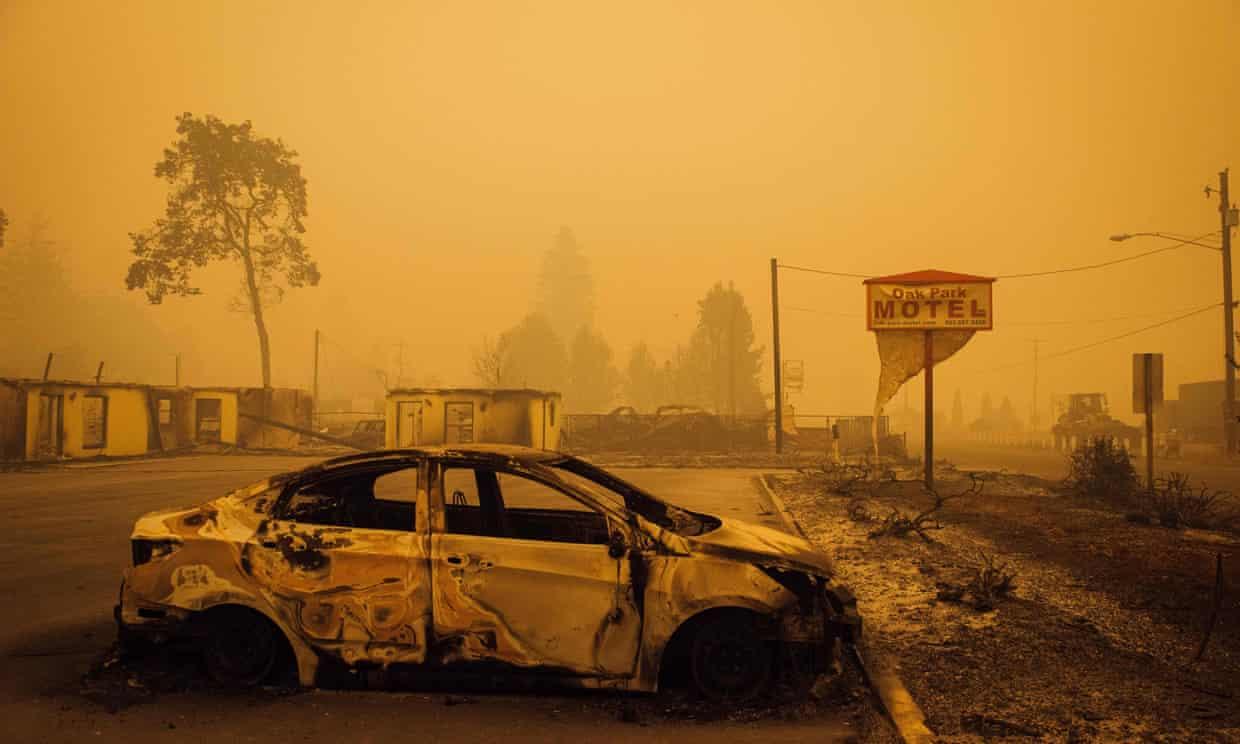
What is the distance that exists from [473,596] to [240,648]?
5.10 feet

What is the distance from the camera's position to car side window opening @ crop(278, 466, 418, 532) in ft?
18.5

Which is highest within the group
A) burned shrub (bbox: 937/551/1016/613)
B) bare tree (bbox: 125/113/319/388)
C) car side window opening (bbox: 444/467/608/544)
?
bare tree (bbox: 125/113/319/388)

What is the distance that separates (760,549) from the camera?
211 inches

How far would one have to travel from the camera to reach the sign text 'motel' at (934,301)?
1847 cm

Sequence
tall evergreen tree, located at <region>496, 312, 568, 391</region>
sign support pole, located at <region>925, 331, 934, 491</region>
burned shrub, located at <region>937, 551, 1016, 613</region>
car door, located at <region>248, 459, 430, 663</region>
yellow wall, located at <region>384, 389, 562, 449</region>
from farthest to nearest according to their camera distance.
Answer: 1. tall evergreen tree, located at <region>496, 312, 568, 391</region>
2. yellow wall, located at <region>384, 389, 562, 449</region>
3. sign support pole, located at <region>925, 331, 934, 491</region>
4. burned shrub, located at <region>937, 551, 1016, 613</region>
5. car door, located at <region>248, 459, 430, 663</region>

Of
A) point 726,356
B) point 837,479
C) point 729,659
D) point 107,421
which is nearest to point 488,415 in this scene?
point 107,421

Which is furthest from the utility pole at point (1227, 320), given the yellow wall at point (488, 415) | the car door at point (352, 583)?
the car door at point (352, 583)

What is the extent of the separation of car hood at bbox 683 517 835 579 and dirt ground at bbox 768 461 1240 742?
98 cm

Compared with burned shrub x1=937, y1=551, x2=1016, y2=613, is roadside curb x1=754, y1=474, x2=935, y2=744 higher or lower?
lower

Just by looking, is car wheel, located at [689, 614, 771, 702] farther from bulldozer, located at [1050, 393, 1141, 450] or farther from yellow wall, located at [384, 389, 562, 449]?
bulldozer, located at [1050, 393, 1141, 450]

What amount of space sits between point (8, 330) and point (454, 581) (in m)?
110

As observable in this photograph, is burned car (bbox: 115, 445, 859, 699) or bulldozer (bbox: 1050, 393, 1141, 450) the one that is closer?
burned car (bbox: 115, 445, 859, 699)

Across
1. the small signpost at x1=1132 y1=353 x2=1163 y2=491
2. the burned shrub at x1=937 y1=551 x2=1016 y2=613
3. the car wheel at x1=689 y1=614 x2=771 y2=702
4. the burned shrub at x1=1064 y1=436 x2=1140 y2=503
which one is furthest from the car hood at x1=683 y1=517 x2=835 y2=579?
the burned shrub at x1=1064 y1=436 x2=1140 y2=503

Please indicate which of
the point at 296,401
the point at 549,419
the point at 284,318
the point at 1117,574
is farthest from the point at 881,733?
the point at 284,318
